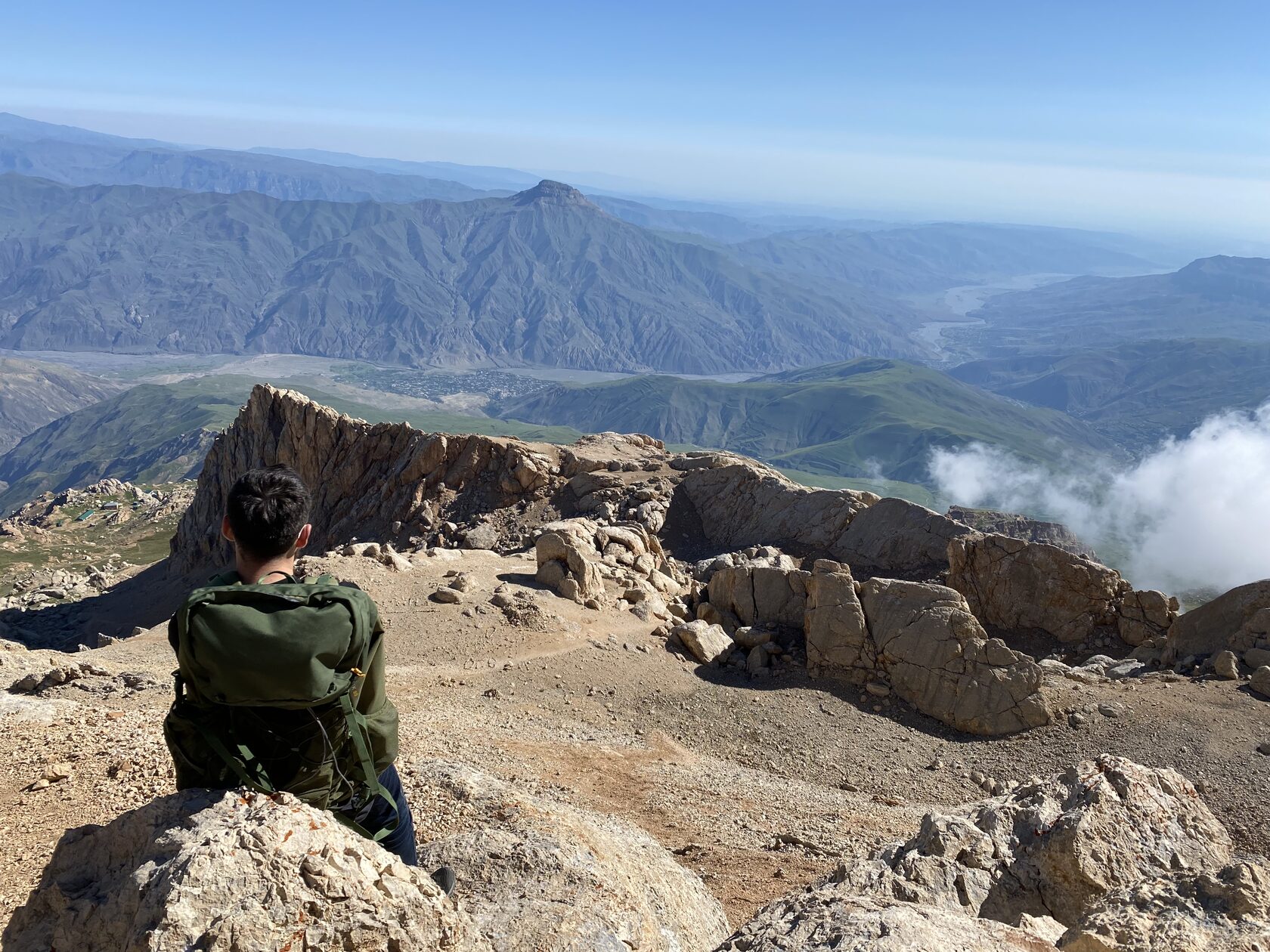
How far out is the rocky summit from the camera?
6020mm

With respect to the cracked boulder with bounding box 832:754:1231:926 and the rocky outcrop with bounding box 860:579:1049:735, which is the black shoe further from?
the rocky outcrop with bounding box 860:579:1049:735

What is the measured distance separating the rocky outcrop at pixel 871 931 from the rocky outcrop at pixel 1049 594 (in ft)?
72.2

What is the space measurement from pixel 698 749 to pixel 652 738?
1058 mm

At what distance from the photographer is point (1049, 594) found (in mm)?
27391

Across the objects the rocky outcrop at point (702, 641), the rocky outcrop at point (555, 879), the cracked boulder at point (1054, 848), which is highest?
the cracked boulder at point (1054, 848)

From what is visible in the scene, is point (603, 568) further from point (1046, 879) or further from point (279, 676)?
point (279, 676)

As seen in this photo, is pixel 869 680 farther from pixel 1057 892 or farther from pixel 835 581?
pixel 1057 892

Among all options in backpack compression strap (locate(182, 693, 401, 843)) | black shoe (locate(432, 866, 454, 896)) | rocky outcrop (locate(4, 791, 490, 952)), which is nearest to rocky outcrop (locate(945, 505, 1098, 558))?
black shoe (locate(432, 866, 454, 896))

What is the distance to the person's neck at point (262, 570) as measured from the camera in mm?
5855

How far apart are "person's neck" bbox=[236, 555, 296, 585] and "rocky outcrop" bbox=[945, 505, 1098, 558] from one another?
7613cm

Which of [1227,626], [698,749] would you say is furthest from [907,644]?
[1227,626]

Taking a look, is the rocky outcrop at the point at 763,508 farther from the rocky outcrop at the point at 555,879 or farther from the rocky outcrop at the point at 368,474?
the rocky outcrop at the point at 555,879

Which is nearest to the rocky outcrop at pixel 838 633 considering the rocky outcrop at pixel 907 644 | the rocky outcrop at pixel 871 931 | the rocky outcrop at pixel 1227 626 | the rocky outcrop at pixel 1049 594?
the rocky outcrop at pixel 907 644

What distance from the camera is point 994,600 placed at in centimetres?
2805
